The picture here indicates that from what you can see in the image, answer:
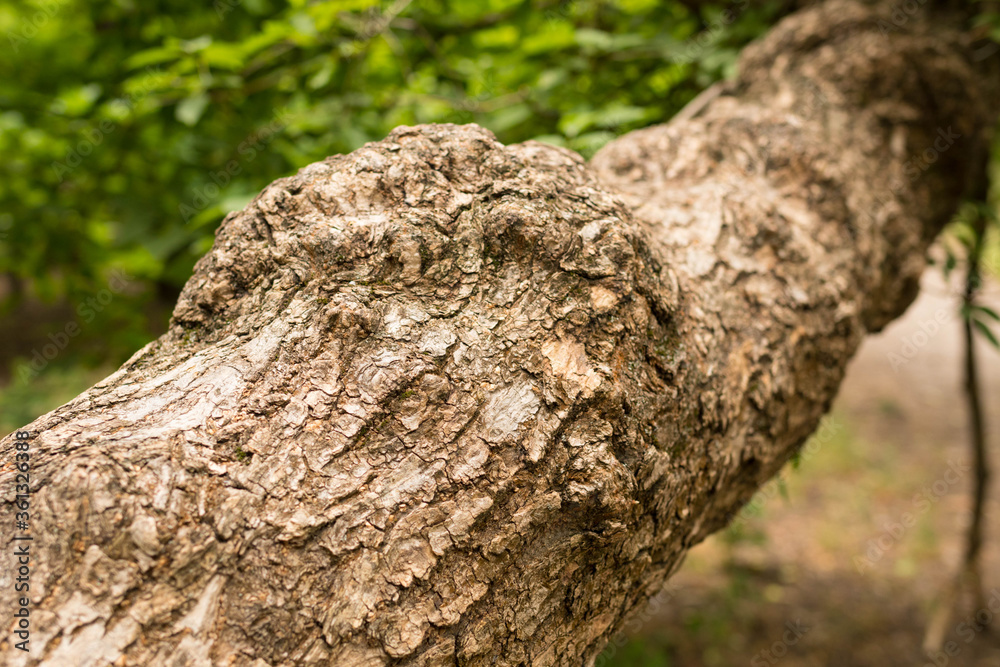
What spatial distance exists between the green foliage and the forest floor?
166 centimetres

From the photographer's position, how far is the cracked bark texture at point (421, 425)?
0.84 metres

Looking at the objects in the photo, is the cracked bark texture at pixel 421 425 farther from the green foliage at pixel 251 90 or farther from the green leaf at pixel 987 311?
the green leaf at pixel 987 311

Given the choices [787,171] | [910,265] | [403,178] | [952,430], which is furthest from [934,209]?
[952,430]

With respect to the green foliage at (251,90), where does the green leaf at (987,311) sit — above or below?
below

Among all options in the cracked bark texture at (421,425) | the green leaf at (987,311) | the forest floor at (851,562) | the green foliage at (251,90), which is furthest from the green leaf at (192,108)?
the green leaf at (987,311)

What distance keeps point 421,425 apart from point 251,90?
177 centimetres

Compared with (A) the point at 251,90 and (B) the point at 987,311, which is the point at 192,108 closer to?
(A) the point at 251,90

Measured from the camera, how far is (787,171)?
183cm

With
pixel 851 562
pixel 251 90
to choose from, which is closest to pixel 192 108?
pixel 251 90

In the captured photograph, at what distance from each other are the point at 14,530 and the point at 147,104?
5.64 feet

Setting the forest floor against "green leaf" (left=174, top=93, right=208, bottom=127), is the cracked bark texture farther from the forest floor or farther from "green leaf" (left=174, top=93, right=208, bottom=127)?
the forest floor

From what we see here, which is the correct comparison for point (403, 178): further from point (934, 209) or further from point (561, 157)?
point (934, 209)

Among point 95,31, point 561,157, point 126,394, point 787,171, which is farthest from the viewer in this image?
point 95,31

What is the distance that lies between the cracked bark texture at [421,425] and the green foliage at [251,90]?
0.74 metres
